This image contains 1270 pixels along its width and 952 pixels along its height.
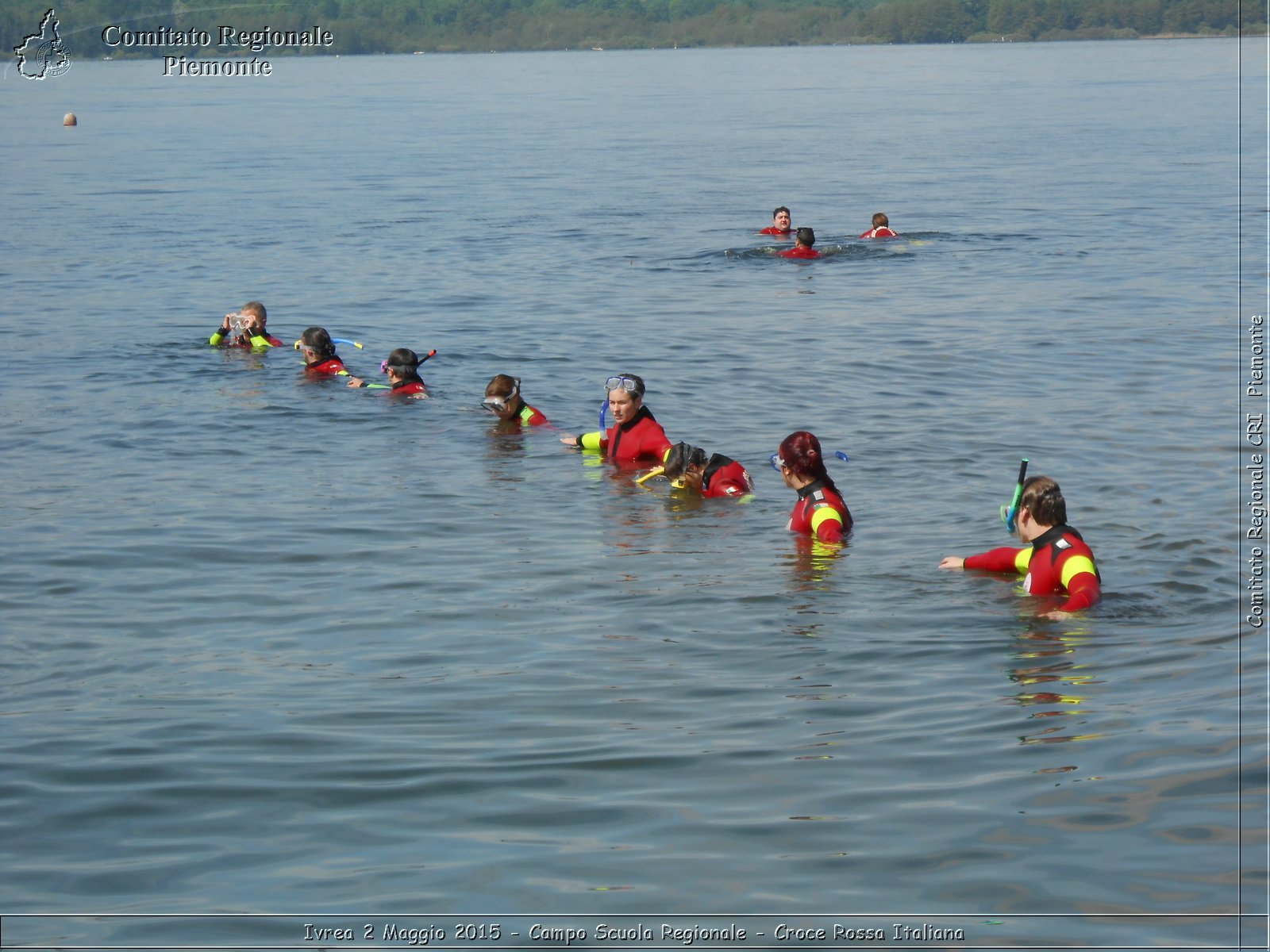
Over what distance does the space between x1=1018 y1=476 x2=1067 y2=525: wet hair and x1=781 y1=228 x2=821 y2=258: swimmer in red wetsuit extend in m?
17.2

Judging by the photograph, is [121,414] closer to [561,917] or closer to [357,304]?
[357,304]

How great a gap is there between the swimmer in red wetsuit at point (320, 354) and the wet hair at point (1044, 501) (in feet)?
32.2

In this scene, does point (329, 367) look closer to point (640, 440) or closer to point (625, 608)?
point (640, 440)

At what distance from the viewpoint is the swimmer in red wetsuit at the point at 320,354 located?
1677 centimetres

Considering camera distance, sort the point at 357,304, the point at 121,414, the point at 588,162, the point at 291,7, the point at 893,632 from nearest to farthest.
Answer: the point at 893,632, the point at 121,414, the point at 357,304, the point at 588,162, the point at 291,7

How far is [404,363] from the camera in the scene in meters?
15.8

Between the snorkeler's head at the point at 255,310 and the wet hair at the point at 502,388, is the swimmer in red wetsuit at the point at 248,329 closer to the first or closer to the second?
the snorkeler's head at the point at 255,310

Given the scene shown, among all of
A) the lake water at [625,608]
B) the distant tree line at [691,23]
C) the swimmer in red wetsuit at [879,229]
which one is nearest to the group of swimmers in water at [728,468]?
the lake water at [625,608]

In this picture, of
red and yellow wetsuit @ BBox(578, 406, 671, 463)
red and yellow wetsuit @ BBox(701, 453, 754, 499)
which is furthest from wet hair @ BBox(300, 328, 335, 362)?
red and yellow wetsuit @ BBox(701, 453, 754, 499)

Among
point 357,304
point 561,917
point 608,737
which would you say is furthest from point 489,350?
point 561,917

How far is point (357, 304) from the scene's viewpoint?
2255 cm

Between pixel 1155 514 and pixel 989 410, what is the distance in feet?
13.2

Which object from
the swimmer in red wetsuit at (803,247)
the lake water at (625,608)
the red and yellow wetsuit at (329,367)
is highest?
the swimmer in red wetsuit at (803,247)

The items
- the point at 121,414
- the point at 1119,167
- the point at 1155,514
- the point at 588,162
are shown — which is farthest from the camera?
the point at 588,162
